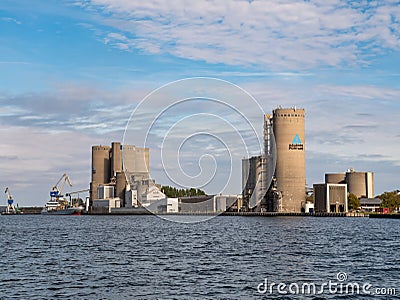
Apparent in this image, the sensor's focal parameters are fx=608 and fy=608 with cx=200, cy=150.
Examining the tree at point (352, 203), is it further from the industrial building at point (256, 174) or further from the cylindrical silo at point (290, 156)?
the industrial building at point (256, 174)

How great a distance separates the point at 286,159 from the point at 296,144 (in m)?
5.69

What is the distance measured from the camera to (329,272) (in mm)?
37438

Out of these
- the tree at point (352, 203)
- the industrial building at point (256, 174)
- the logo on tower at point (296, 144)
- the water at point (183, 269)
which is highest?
the logo on tower at point (296, 144)

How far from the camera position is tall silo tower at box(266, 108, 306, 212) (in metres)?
182

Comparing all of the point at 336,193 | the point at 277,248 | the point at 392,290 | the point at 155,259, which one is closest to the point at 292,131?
the point at 336,193

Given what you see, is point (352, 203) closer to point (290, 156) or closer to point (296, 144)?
point (296, 144)

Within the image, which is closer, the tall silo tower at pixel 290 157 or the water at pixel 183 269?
the water at pixel 183 269

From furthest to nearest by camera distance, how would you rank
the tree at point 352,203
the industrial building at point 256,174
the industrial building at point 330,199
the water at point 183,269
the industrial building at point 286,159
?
the tree at point 352,203, the industrial building at point 256,174, the industrial building at point 330,199, the industrial building at point 286,159, the water at point 183,269

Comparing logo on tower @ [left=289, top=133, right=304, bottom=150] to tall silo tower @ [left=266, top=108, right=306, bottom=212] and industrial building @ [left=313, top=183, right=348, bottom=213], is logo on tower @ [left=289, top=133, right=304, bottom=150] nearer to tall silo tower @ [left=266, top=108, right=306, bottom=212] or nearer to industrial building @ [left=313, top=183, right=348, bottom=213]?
tall silo tower @ [left=266, top=108, right=306, bottom=212]

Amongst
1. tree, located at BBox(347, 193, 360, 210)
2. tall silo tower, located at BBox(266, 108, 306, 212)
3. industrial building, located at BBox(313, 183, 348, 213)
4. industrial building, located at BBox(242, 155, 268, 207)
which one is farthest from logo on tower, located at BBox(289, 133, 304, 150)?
tree, located at BBox(347, 193, 360, 210)

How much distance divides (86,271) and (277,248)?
2147 centimetres

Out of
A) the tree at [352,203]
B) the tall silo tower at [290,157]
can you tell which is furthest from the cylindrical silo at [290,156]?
the tree at [352,203]

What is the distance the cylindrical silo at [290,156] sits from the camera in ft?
598

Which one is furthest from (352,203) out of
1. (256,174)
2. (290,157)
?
(256,174)
